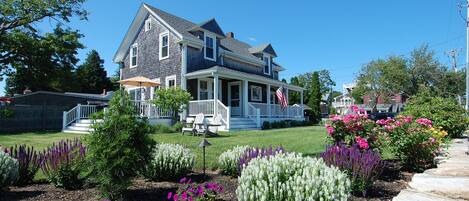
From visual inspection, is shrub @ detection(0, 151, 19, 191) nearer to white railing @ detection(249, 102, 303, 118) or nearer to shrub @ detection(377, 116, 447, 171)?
shrub @ detection(377, 116, 447, 171)

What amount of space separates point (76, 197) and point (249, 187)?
8.86 feet

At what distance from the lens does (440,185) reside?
473cm

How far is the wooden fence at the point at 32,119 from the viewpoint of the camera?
19594 mm

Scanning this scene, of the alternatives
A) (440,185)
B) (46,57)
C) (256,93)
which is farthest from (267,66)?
(440,185)

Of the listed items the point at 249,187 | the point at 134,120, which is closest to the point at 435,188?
the point at 249,187

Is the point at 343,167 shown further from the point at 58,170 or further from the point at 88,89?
the point at 88,89

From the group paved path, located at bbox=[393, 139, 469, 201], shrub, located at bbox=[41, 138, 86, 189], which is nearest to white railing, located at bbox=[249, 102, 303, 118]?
paved path, located at bbox=[393, 139, 469, 201]

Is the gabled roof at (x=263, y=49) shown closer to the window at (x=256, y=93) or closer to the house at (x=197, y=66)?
the house at (x=197, y=66)

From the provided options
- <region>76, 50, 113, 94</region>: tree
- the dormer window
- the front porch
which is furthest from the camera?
<region>76, 50, 113, 94</region>: tree

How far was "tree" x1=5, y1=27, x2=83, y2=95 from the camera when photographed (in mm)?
24328

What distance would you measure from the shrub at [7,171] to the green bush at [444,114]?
1187 centimetres

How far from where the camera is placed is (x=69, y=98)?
2978cm

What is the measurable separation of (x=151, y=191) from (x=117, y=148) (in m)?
1.14

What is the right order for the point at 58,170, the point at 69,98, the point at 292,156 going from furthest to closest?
the point at 69,98 < the point at 58,170 < the point at 292,156
